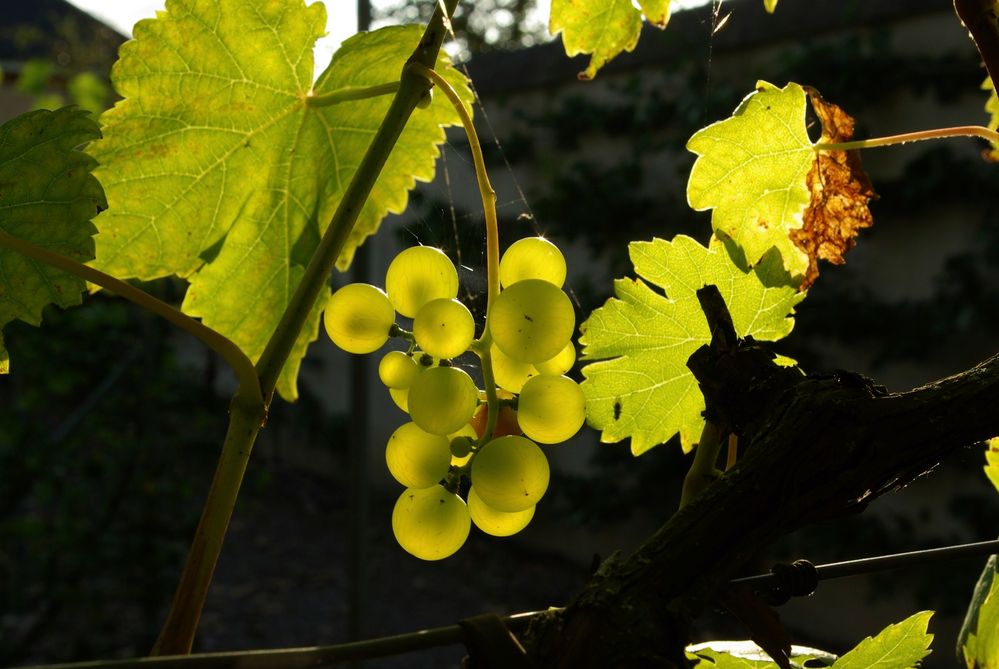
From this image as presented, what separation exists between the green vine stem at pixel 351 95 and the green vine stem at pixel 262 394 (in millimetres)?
26

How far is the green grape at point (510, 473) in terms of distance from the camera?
377 millimetres

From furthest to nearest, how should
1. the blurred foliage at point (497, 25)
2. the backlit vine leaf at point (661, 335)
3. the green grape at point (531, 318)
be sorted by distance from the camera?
the blurred foliage at point (497, 25), the backlit vine leaf at point (661, 335), the green grape at point (531, 318)

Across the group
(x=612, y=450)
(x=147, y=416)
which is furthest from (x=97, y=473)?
(x=612, y=450)

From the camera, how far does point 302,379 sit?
594 centimetres

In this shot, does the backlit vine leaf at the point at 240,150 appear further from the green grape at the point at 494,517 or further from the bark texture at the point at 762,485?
the bark texture at the point at 762,485

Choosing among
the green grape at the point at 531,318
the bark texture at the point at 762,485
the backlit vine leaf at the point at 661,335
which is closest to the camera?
the bark texture at the point at 762,485

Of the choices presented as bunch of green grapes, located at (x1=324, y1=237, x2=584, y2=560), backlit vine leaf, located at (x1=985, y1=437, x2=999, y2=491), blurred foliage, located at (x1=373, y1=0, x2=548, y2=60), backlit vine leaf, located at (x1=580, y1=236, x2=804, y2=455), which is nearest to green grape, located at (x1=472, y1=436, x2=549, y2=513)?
bunch of green grapes, located at (x1=324, y1=237, x2=584, y2=560)

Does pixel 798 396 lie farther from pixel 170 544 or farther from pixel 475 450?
pixel 170 544

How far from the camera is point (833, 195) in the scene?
21.2 inches

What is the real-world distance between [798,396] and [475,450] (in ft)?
0.45

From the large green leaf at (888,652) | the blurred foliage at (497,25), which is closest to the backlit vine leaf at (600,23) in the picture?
the large green leaf at (888,652)

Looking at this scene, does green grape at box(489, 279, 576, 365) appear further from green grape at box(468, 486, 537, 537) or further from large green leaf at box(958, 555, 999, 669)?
large green leaf at box(958, 555, 999, 669)

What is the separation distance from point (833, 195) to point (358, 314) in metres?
0.29

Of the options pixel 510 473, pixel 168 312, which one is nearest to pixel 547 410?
pixel 510 473
